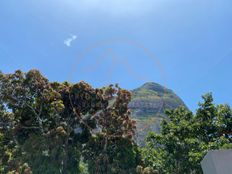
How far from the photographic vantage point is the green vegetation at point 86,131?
2047 cm

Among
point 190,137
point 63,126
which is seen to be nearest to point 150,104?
point 63,126

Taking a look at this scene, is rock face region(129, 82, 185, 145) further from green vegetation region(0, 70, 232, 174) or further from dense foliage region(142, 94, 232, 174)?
dense foliage region(142, 94, 232, 174)

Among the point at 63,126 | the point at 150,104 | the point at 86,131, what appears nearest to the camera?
the point at 63,126

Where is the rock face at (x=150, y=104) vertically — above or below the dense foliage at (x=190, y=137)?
above

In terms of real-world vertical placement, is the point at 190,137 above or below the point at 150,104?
below

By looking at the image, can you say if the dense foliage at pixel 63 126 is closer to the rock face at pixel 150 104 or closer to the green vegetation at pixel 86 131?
the green vegetation at pixel 86 131

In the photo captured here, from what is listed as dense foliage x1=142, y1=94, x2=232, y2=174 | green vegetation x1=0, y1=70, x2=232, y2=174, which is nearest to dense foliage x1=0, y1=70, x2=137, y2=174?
green vegetation x1=0, y1=70, x2=232, y2=174

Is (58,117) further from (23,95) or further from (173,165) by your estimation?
(173,165)

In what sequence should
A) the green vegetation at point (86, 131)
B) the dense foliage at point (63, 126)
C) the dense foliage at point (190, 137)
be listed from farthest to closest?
the dense foliage at point (63, 126) → the green vegetation at point (86, 131) → the dense foliage at point (190, 137)

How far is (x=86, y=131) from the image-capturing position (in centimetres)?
2386

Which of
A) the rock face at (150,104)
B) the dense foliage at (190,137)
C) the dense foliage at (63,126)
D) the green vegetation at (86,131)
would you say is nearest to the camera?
the dense foliage at (190,137)

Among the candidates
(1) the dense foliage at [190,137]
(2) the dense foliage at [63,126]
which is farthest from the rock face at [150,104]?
(1) the dense foliage at [190,137]

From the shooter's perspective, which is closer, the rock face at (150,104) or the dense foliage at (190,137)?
the dense foliage at (190,137)

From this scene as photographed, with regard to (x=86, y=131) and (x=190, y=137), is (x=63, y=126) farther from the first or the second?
(x=190, y=137)
